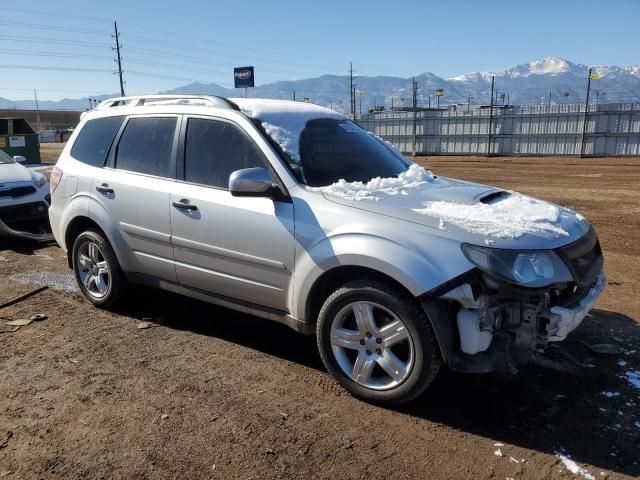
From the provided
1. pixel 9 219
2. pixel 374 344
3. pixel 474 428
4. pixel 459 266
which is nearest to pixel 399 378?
pixel 374 344

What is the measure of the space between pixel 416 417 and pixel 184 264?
2.14 meters

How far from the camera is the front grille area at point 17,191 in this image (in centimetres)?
779

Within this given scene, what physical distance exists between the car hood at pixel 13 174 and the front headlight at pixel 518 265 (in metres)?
7.30

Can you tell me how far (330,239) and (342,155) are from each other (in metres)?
1.09

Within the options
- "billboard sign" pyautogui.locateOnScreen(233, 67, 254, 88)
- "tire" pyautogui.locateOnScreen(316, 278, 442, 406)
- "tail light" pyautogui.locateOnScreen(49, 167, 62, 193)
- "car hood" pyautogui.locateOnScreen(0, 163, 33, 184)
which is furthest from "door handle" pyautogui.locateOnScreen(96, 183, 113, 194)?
"billboard sign" pyautogui.locateOnScreen(233, 67, 254, 88)

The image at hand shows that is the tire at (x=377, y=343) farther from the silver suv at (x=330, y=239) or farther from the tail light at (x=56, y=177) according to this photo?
the tail light at (x=56, y=177)

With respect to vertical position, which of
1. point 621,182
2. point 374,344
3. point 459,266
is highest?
point 459,266

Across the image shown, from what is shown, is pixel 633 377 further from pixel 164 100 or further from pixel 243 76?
pixel 243 76

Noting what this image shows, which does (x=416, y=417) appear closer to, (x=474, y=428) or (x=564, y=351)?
(x=474, y=428)

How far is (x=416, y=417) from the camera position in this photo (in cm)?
338

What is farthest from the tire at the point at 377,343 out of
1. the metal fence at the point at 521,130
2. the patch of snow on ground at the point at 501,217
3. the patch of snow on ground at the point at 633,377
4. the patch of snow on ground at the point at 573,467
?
the metal fence at the point at 521,130

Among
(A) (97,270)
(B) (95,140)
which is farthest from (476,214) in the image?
(B) (95,140)

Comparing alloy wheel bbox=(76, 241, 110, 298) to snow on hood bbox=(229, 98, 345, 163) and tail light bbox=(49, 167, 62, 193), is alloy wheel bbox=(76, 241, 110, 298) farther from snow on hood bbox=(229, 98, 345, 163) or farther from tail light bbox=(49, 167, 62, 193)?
snow on hood bbox=(229, 98, 345, 163)

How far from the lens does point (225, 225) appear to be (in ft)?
13.0
